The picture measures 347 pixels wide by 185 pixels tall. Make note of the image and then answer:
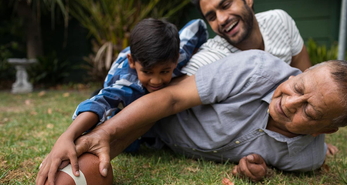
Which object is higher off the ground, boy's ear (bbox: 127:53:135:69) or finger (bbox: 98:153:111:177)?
boy's ear (bbox: 127:53:135:69)

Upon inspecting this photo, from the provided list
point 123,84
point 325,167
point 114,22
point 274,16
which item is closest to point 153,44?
point 123,84

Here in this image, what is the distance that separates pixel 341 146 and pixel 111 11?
4.34 meters

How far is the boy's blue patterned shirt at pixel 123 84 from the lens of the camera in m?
1.76

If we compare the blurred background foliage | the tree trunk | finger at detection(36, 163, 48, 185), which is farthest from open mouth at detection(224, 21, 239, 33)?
the tree trunk

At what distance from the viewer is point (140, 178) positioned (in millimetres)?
1832

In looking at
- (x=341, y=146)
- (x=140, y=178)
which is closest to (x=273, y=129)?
(x=140, y=178)

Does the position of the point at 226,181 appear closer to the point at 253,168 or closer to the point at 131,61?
the point at 253,168

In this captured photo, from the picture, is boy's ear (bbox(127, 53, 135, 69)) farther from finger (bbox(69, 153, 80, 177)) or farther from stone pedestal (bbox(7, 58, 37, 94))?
stone pedestal (bbox(7, 58, 37, 94))

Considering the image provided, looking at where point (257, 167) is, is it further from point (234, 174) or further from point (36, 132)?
point (36, 132)

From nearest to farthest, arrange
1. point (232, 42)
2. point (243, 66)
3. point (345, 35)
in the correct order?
point (243, 66)
point (232, 42)
point (345, 35)

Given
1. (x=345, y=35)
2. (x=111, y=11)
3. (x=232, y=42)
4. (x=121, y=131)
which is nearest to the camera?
(x=121, y=131)

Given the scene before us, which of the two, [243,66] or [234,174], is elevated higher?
[243,66]

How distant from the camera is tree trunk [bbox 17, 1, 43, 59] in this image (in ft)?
24.4

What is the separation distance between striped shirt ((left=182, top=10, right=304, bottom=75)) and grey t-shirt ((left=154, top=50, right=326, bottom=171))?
539 mm
